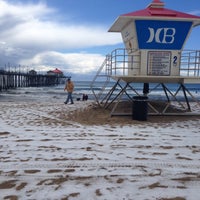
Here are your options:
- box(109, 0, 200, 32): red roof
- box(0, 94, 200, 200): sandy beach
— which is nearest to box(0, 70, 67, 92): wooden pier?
box(109, 0, 200, 32): red roof

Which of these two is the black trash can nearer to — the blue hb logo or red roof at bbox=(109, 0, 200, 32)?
the blue hb logo

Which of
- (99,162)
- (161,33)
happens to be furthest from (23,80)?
(99,162)

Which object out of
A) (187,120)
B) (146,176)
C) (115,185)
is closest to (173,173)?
(146,176)

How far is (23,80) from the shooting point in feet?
204

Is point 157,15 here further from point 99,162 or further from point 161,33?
point 99,162

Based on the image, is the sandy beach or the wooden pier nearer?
the sandy beach

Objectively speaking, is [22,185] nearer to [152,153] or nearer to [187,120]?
[152,153]

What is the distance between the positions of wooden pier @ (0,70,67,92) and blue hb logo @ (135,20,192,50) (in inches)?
1500

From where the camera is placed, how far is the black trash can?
9797mm

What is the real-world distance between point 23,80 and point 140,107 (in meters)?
56.0

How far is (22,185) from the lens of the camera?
13.1ft

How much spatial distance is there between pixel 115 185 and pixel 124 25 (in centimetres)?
935

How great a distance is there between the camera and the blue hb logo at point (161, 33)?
10.6 m

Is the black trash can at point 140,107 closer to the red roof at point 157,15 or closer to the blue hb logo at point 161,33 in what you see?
the blue hb logo at point 161,33
